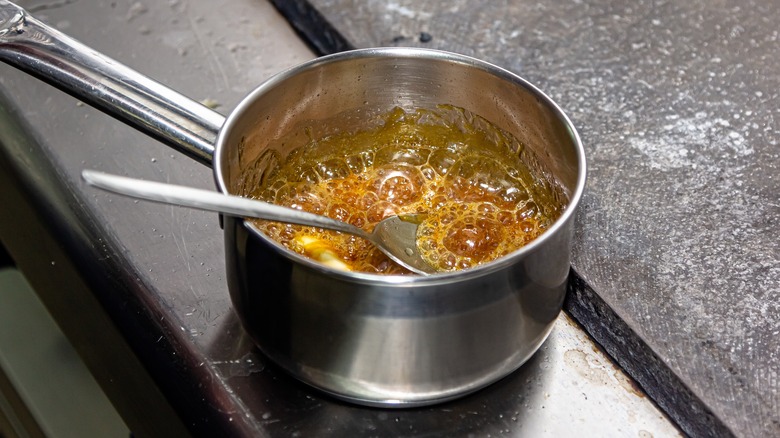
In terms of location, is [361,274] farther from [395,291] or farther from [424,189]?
[424,189]

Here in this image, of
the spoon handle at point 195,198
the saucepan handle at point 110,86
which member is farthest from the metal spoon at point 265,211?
the saucepan handle at point 110,86

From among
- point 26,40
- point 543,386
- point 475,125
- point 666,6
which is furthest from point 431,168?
point 666,6

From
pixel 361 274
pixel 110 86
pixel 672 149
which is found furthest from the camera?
pixel 672 149

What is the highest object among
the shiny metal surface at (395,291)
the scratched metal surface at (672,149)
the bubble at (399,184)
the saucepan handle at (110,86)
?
the saucepan handle at (110,86)

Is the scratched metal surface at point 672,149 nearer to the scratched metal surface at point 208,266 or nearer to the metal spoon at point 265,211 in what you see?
the scratched metal surface at point 208,266

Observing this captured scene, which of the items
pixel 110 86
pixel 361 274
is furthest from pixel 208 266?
pixel 361 274

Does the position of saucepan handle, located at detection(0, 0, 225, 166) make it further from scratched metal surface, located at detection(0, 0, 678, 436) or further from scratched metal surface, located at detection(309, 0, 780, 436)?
scratched metal surface, located at detection(309, 0, 780, 436)
